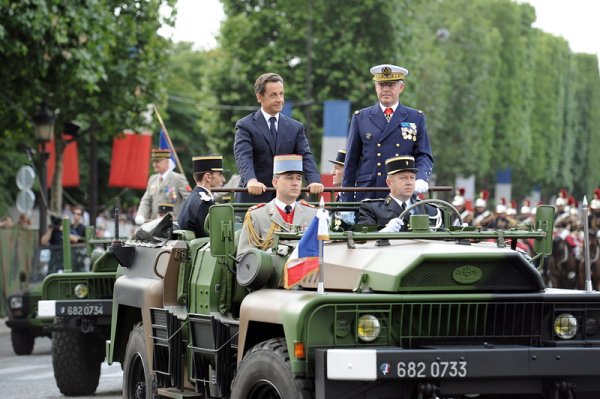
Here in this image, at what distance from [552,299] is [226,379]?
2166 mm

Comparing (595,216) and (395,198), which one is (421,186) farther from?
(595,216)

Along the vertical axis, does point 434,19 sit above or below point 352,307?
above

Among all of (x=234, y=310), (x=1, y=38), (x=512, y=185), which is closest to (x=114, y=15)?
(x=1, y=38)

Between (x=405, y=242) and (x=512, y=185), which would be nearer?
(x=405, y=242)

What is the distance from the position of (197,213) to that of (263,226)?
2.15 meters

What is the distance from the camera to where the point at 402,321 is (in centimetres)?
934

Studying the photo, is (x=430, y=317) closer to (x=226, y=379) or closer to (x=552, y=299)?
(x=552, y=299)

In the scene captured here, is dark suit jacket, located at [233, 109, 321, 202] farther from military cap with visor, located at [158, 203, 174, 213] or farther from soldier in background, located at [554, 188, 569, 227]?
soldier in background, located at [554, 188, 569, 227]

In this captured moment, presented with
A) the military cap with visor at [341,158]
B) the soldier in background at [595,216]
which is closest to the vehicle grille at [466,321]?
the military cap with visor at [341,158]

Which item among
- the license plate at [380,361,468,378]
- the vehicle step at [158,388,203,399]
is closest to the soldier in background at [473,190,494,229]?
the vehicle step at [158,388,203,399]

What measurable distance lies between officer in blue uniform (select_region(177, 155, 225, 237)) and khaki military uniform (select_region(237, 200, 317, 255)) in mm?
1682

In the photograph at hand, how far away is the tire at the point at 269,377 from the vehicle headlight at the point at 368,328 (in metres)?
0.40

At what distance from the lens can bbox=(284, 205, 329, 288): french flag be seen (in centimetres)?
935

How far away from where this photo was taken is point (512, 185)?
103 metres
